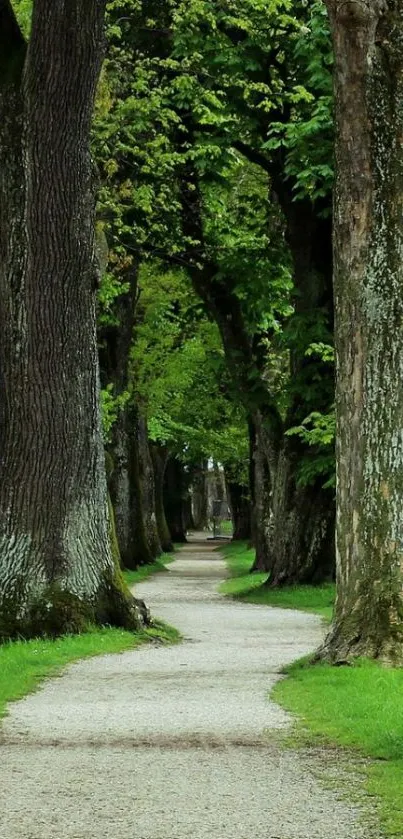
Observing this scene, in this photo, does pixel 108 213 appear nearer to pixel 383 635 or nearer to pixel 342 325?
pixel 342 325

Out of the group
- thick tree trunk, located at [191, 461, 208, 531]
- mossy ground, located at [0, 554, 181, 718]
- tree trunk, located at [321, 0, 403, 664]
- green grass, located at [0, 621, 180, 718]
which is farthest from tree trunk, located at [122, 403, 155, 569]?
thick tree trunk, located at [191, 461, 208, 531]

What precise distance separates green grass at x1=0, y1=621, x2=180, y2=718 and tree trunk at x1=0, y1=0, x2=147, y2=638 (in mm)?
403

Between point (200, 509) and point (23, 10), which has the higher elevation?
point (23, 10)

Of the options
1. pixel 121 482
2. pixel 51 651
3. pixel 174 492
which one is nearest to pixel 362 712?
pixel 51 651

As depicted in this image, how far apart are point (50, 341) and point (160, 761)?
8.12 metres

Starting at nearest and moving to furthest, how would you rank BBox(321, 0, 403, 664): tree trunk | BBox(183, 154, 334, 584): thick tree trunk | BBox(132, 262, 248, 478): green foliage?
BBox(321, 0, 403, 664): tree trunk → BBox(183, 154, 334, 584): thick tree trunk → BBox(132, 262, 248, 478): green foliage

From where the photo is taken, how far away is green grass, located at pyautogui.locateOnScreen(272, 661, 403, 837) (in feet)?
21.3

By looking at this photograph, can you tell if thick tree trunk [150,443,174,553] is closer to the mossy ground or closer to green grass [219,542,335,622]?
green grass [219,542,335,622]

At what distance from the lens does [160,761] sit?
23.3 feet

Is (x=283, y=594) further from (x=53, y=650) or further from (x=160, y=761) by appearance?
(x=160, y=761)

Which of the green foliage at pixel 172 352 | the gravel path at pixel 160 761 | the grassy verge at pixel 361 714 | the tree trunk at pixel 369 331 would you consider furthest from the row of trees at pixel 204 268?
the gravel path at pixel 160 761

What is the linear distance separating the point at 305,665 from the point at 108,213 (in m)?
10.9

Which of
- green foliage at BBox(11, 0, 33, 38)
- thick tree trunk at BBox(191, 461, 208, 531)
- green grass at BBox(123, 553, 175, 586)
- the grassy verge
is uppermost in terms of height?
green foliage at BBox(11, 0, 33, 38)

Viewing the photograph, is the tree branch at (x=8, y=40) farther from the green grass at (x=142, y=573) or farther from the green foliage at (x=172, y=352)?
the green grass at (x=142, y=573)
